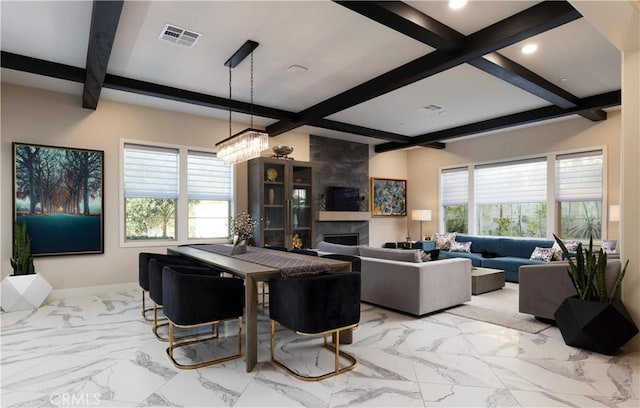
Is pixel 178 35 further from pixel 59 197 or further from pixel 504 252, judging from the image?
pixel 504 252

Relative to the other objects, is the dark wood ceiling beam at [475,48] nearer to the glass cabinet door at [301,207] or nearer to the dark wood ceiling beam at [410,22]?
Answer: the dark wood ceiling beam at [410,22]

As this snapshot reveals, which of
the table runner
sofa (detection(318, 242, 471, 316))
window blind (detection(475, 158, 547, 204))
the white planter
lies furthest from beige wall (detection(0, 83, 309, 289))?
window blind (detection(475, 158, 547, 204))

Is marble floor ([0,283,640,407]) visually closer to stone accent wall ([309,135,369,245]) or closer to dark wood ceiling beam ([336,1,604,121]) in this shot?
dark wood ceiling beam ([336,1,604,121])

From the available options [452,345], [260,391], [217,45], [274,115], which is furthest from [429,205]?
[260,391]

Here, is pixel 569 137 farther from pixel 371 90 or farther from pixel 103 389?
pixel 103 389

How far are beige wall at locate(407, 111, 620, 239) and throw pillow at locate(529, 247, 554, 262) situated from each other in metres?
0.91

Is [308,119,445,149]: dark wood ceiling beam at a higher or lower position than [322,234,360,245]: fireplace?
higher

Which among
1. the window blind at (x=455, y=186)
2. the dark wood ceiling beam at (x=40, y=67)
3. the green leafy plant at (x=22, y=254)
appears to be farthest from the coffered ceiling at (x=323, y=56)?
the window blind at (x=455, y=186)

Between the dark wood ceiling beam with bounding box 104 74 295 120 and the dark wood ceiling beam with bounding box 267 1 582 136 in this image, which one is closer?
the dark wood ceiling beam with bounding box 267 1 582 136

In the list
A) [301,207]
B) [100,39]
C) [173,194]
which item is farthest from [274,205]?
[100,39]

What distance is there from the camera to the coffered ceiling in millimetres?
2848

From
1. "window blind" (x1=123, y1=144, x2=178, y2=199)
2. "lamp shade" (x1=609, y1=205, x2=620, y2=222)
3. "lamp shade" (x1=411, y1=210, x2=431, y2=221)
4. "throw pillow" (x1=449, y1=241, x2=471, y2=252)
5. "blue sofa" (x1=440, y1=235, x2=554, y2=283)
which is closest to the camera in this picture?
"lamp shade" (x1=609, y1=205, x2=620, y2=222)

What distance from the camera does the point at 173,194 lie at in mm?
5660

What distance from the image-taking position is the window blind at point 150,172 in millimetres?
5301
